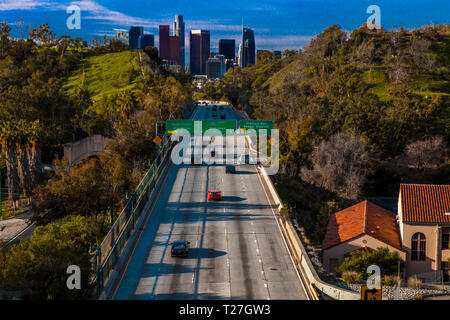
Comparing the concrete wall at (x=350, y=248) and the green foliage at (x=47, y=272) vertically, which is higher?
the green foliage at (x=47, y=272)

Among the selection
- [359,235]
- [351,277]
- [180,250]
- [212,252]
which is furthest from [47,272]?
[359,235]

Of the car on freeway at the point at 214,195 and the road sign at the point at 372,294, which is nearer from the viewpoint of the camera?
the road sign at the point at 372,294

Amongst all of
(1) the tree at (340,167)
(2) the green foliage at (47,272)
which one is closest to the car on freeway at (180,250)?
(2) the green foliage at (47,272)

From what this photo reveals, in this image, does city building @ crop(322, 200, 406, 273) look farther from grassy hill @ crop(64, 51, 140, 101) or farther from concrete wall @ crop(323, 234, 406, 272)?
grassy hill @ crop(64, 51, 140, 101)

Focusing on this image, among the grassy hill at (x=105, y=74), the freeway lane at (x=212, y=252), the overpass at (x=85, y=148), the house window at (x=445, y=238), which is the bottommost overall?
the house window at (x=445, y=238)

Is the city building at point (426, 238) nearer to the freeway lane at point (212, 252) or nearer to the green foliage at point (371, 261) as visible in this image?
the green foliage at point (371, 261)

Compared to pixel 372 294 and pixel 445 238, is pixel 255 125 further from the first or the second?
pixel 372 294
